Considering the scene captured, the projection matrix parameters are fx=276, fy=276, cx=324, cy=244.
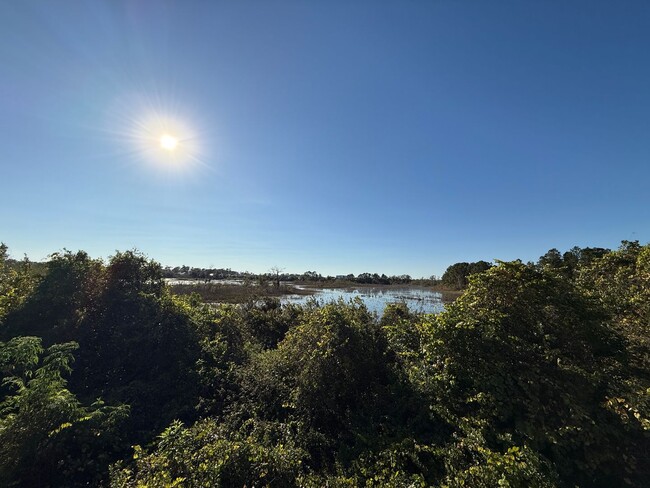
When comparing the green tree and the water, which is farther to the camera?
the water

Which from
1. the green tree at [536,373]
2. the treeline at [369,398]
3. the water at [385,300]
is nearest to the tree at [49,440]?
the treeline at [369,398]

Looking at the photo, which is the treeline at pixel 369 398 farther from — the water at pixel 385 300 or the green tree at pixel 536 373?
the water at pixel 385 300

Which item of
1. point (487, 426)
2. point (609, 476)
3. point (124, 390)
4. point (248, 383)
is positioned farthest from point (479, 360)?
point (124, 390)

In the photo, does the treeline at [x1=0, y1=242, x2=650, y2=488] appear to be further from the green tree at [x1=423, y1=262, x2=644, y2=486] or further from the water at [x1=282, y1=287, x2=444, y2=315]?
the water at [x1=282, y1=287, x2=444, y2=315]

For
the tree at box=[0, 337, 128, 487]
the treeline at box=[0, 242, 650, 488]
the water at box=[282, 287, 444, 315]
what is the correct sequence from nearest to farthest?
the treeline at box=[0, 242, 650, 488]
the tree at box=[0, 337, 128, 487]
the water at box=[282, 287, 444, 315]

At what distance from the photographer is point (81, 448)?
5012 millimetres

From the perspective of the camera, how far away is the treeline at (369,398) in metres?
4.14

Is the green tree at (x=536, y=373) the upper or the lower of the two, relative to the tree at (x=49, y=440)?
upper

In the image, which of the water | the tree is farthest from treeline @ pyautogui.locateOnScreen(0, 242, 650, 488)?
the water

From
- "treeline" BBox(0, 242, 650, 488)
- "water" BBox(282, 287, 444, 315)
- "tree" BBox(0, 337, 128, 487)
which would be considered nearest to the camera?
"treeline" BBox(0, 242, 650, 488)

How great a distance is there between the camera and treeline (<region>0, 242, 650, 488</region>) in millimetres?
4137

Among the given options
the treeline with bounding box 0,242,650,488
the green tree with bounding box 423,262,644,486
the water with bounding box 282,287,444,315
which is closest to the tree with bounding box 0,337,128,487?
the treeline with bounding box 0,242,650,488

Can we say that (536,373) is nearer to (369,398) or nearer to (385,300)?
(369,398)

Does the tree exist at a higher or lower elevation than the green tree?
lower
